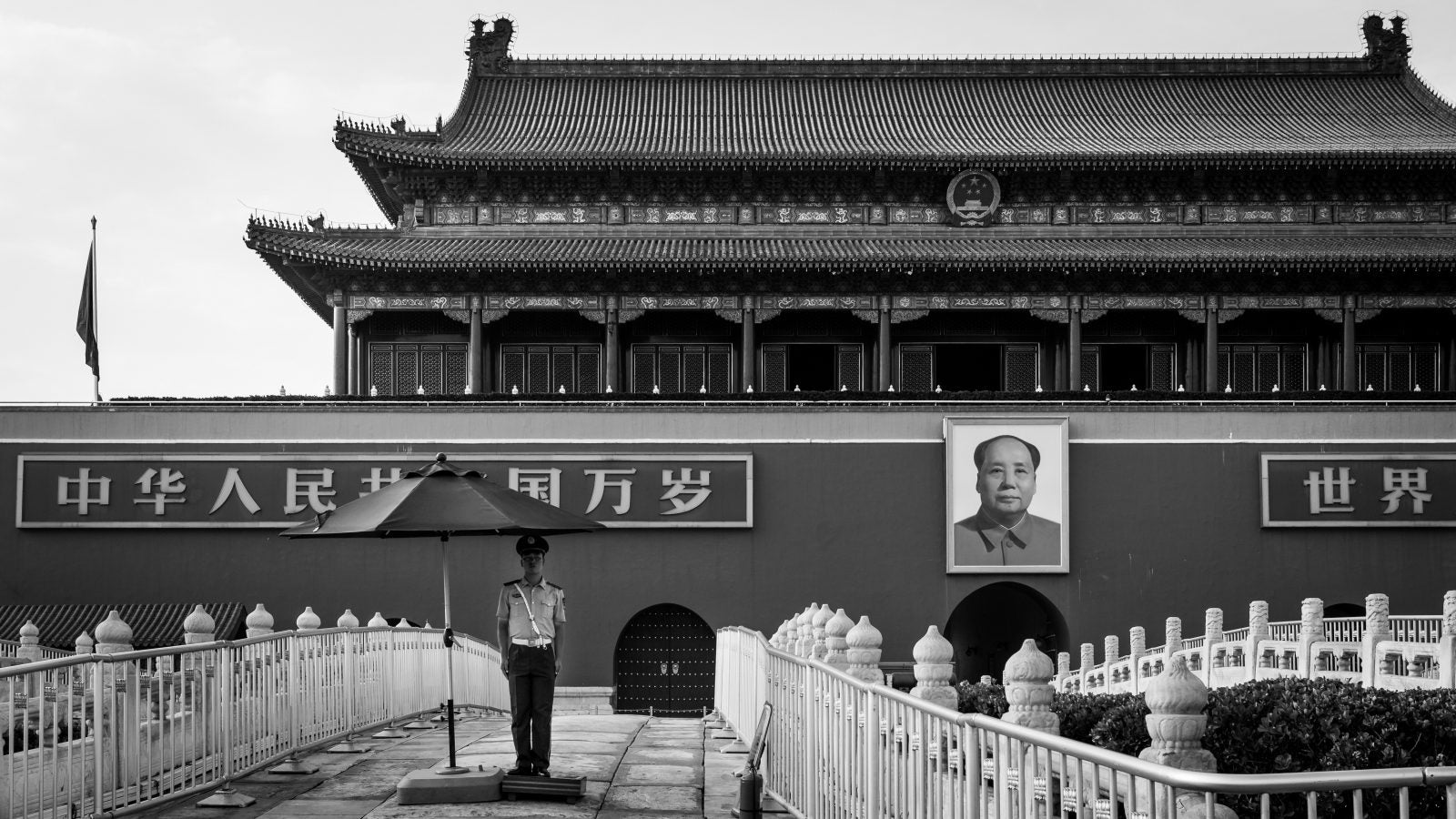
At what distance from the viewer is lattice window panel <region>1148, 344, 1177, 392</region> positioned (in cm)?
2653

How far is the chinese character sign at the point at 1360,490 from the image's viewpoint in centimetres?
2256

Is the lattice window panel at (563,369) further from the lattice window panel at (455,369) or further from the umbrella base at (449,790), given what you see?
the umbrella base at (449,790)

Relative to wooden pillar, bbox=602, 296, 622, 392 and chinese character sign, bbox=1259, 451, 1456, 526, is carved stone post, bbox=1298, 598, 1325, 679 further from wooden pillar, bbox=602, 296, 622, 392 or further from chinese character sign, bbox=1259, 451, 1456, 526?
wooden pillar, bbox=602, 296, 622, 392

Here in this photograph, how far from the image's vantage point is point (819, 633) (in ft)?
36.5

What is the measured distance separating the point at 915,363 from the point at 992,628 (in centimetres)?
459

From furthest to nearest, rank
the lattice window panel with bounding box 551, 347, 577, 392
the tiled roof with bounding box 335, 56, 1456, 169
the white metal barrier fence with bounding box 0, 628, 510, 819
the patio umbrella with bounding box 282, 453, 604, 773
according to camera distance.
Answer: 1. the lattice window panel with bounding box 551, 347, 577, 392
2. the tiled roof with bounding box 335, 56, 1456, 169
3. the patio umbrella with bounding box 282, 453, 604, 773
4. the white metal barrier fence with bounding box 0, 628, 510, 819

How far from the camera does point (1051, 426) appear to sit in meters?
22.7

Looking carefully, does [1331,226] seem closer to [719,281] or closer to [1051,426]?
[1051,426]

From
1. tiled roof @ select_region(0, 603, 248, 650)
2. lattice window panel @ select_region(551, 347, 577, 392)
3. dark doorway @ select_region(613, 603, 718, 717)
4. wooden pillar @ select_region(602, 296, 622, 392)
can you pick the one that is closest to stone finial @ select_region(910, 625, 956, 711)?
dark doorway @ select_region(613, 603, 718, 717)

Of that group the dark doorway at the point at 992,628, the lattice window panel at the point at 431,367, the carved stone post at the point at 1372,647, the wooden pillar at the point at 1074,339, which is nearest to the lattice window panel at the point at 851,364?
the wooden pillar at the point at 1074,339

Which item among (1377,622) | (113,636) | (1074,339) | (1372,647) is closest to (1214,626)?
(1377,622)

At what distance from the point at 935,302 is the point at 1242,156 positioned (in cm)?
552

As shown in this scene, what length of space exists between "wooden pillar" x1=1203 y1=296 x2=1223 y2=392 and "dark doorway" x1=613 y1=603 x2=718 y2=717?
8.92m

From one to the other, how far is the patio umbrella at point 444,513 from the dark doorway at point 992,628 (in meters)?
15.4
